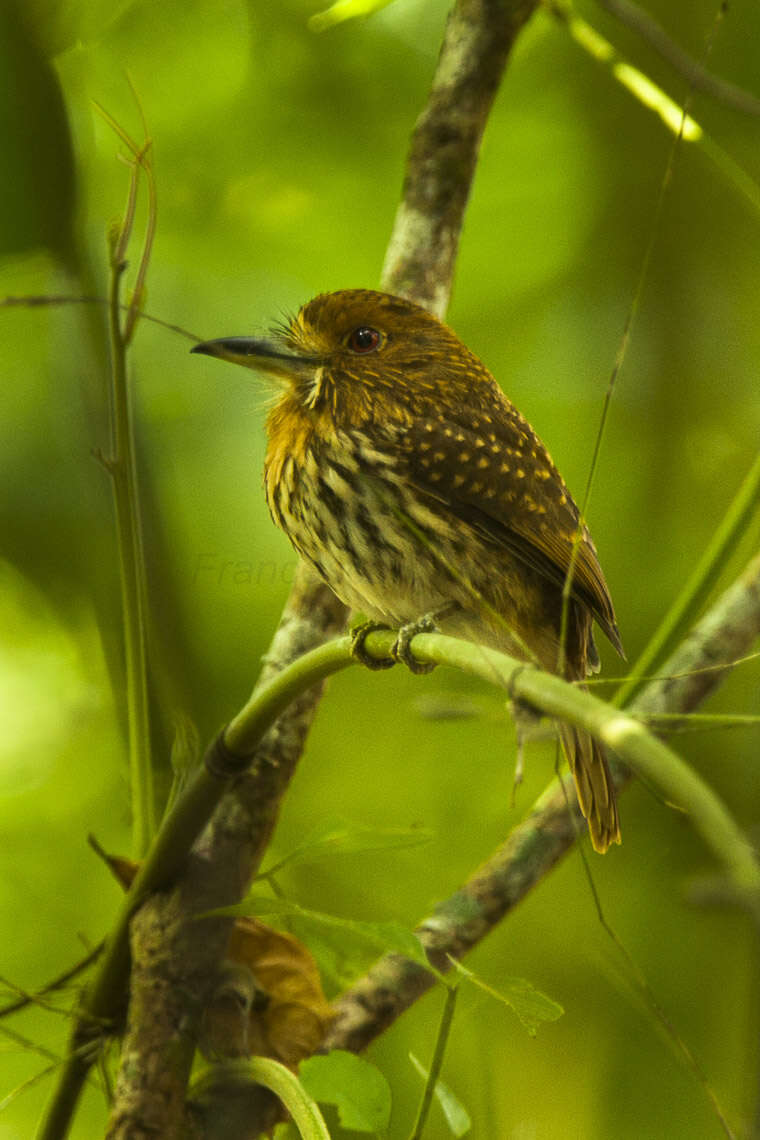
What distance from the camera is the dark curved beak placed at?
1623mm

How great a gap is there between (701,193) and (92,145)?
1298mm

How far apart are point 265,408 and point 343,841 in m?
0.86

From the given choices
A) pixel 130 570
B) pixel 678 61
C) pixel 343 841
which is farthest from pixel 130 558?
pixel 678 61

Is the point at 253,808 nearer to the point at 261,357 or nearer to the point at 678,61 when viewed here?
the point at 261,357

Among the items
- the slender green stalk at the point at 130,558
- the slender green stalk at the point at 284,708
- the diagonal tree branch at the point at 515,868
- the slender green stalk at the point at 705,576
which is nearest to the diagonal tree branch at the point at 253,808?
the slender green stalk at the point at 284,708

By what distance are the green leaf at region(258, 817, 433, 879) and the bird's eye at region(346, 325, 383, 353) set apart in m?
0.82

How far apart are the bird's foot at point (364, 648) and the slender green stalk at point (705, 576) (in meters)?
0.29

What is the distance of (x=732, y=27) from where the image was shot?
2.41 m

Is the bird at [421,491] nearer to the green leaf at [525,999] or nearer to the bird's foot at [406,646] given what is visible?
the bird's foot at [406,646]

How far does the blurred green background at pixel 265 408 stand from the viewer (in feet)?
6.41

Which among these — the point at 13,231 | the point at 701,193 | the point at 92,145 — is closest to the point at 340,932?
the point at 13,231

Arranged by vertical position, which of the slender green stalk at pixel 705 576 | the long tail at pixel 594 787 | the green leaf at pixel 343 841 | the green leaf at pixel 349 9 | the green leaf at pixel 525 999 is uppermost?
the green leaf at pixel 349 9

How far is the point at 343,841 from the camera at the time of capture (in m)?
1.30

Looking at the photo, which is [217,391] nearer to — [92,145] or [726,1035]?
[92,145]
